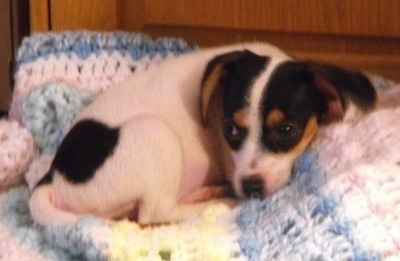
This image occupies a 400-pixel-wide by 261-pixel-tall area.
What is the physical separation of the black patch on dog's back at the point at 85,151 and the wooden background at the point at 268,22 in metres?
0.53

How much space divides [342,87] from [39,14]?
2.75 ft

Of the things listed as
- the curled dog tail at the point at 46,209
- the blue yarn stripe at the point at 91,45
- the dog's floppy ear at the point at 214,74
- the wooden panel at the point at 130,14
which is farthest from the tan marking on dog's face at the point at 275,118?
the wooden panel at the point at 130,14

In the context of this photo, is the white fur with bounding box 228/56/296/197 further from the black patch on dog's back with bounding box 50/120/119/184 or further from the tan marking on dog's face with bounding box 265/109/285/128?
the black patch on dog's back with bounding box 50/120/119/184

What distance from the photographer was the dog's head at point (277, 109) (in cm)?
136

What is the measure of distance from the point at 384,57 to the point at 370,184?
725mm

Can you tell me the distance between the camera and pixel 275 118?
136 centimetres

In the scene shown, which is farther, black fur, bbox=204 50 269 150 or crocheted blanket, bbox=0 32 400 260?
black fur, bbox=204 50 269 150

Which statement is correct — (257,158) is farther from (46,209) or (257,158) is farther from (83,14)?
(83,14)

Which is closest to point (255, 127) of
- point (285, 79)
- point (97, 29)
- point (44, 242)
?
point (285, 79)

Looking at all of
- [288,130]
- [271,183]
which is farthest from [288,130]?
[271,183]

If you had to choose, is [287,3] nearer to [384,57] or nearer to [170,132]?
[384,57]

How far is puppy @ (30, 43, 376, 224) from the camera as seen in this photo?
135 centimetres

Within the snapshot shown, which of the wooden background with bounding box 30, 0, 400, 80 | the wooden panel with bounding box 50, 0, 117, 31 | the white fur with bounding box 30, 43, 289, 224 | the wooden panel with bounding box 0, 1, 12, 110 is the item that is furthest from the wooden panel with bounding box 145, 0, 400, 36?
the wooden panel with bounding box 0, 1, 12, 110

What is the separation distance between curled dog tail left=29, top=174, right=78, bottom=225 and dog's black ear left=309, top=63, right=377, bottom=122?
19.6 inches
